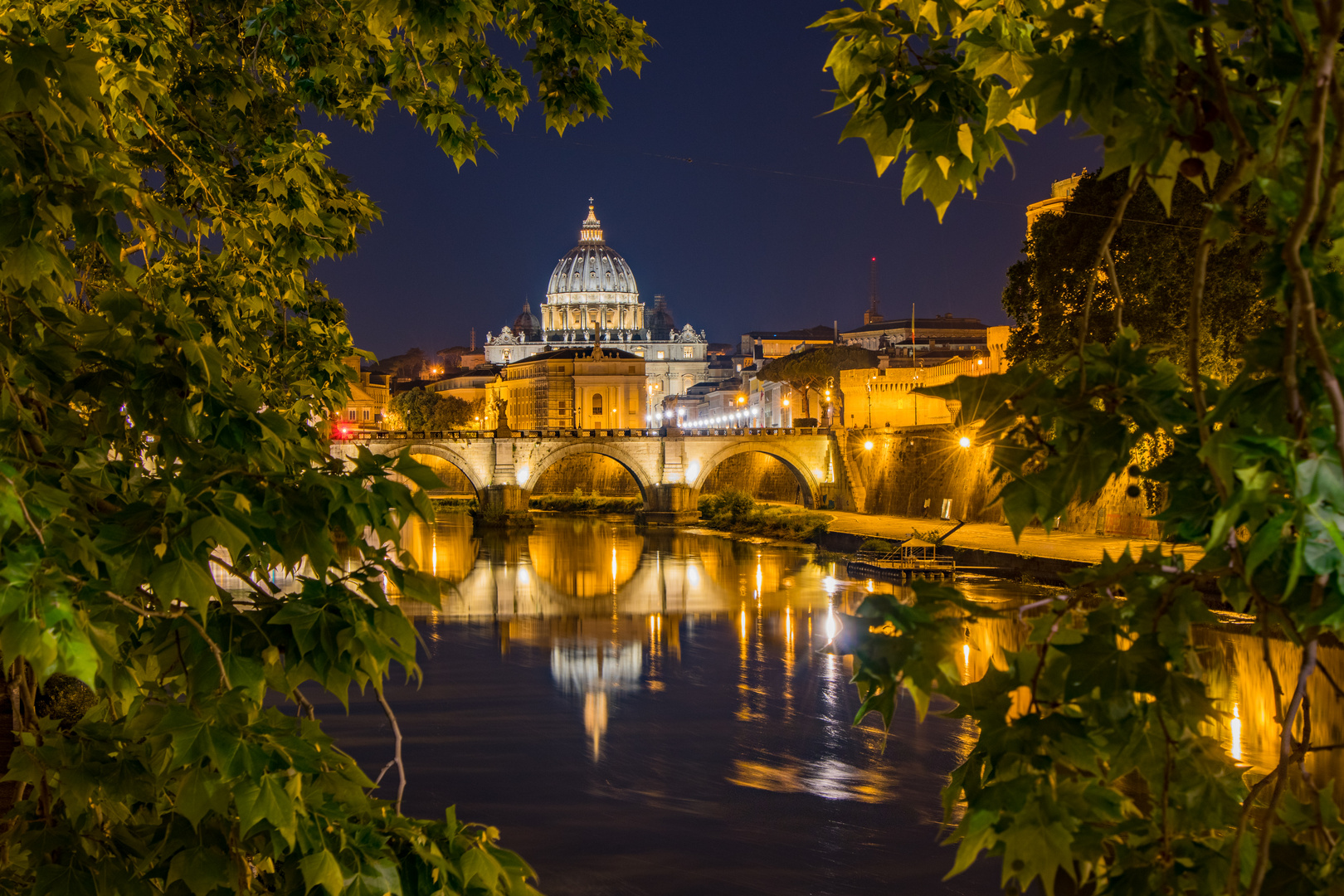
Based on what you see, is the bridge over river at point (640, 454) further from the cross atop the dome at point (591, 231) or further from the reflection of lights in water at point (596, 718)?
the cross atop the dome at point (591, 231)

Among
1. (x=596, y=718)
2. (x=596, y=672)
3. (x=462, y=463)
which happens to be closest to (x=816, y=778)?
(x=596, y=718)

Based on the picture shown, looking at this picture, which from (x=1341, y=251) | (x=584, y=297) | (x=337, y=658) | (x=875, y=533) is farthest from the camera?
(x=584, y=297)

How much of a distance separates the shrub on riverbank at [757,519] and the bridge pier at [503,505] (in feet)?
23.7

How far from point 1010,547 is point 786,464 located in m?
22.1

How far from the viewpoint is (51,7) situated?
171 inches

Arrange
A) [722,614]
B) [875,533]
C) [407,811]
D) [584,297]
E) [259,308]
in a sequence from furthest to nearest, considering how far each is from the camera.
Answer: [584,297] < [875,533] < [722,614] < [407,811] < [259,308]

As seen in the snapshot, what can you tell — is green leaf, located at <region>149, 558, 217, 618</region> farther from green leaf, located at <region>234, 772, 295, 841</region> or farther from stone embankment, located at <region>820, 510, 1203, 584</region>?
stone embankment, located at <region>820, 510, 1203, 584</region>

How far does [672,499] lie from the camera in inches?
1652

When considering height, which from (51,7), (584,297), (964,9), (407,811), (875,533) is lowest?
(407,811)

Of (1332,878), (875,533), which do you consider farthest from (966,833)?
(875,533)

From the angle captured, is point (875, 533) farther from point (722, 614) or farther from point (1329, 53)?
point (1329, 53)

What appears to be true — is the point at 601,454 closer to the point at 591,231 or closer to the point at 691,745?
the point at 691,745

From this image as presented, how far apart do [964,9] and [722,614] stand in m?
18.9

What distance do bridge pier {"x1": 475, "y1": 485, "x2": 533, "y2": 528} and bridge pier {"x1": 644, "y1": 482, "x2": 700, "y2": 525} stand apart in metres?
4.88
